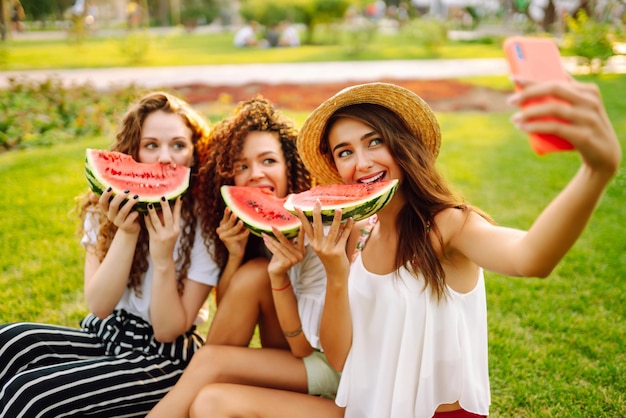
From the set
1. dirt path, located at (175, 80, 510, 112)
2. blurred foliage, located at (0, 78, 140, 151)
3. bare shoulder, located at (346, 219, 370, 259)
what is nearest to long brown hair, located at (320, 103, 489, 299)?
bare shoulder, located at (346, 219, 370, 259)

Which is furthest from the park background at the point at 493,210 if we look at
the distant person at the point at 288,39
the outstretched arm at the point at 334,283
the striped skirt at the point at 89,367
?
the distant person at the point at 288,39

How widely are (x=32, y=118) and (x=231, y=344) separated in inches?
294

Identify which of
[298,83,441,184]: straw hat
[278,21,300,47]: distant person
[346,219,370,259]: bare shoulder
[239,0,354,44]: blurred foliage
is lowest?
[346,219,370,259]: bare shoulder

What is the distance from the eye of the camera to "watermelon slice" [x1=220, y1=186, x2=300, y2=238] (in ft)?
8.55

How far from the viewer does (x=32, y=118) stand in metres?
8.70

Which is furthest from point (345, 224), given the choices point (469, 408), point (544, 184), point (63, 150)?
point (63, 150)

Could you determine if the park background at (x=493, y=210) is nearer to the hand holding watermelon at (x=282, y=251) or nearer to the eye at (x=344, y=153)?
the hand holding watermelon at (x=282, y=251)

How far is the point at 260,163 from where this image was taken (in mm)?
2932

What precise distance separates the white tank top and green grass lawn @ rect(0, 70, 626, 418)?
976 millimetres

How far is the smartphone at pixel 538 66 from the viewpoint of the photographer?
139 centimetres

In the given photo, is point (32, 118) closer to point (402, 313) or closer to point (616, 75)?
point (402, 313)

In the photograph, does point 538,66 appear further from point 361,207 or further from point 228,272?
point 228,272

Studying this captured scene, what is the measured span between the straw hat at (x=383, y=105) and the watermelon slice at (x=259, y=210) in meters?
0.33

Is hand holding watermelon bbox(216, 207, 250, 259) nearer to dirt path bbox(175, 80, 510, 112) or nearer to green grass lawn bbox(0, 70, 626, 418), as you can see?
green grass lawn bbox(0, 70, 626, 418)
